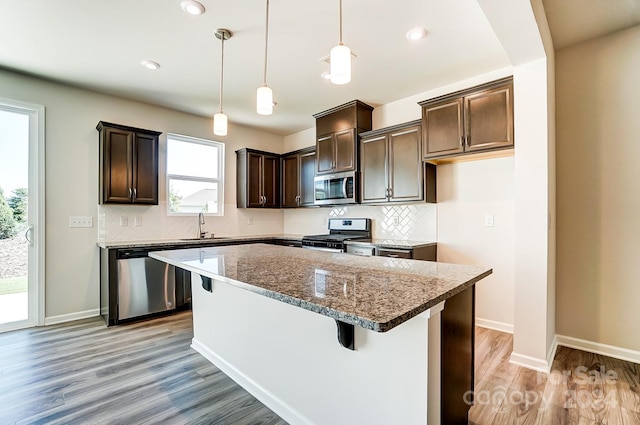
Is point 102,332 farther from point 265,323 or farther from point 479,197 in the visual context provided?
point 479,197

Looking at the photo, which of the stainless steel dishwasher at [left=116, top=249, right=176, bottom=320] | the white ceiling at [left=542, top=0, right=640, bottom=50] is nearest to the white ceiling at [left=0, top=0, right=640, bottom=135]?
the white ceiling at [left=542, top=0, right=640, bottom=50]

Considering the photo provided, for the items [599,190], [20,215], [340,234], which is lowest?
[340,234]

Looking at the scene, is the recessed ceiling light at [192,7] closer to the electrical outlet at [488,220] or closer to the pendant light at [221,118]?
the pendant light at [221,118]

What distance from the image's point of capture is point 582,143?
265 centimetres

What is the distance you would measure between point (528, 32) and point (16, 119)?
4685 millimetres

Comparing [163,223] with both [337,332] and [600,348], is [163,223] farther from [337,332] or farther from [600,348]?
[600,348]

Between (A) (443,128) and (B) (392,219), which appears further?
(B) (392,219)

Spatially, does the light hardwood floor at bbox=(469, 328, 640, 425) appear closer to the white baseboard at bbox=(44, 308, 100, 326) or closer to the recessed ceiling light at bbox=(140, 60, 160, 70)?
the recessed ceiling light at bbox=(140, 60, 160, 70)

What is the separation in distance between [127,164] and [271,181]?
205 centimetres

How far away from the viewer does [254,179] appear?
4793 millimetres

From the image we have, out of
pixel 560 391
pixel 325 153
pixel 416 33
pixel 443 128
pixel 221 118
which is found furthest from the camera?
pixel 325 153

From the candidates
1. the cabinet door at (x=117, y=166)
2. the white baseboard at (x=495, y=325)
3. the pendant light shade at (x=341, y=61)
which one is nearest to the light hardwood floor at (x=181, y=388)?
the white baseboard at (x=495, y=325)

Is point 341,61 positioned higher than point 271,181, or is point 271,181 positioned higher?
point 341,61

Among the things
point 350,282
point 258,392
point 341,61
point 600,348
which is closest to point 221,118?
point 341,61
